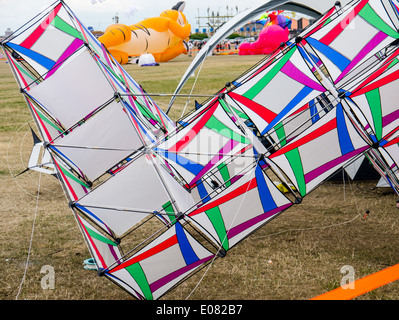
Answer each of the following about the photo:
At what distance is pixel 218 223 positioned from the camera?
496 cm

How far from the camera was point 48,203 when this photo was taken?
329 inches

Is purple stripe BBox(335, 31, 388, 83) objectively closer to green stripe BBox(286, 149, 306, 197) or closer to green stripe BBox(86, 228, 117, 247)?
green stripe BBox(286, 149, 306, 197)

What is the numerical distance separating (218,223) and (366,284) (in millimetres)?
1728

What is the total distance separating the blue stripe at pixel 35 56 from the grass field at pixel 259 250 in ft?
7.73

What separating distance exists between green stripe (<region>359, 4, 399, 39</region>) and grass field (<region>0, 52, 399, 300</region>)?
2.60 m

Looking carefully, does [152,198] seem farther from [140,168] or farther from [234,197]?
[234,197]

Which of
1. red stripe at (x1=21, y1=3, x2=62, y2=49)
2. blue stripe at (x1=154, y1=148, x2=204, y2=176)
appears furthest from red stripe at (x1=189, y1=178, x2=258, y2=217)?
red stripe at (x1=21, y1=3, x2=62, y2=49)

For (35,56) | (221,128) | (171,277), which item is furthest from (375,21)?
(35,56)

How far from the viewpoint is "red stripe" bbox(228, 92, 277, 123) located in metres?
5.17

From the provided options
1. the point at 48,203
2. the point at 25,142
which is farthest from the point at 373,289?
the point at 25,142

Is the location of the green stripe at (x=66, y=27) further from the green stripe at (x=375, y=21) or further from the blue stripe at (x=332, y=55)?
the green stripe at (x=375, y=21)

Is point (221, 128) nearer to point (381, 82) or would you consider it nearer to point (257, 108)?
point (257, 108)

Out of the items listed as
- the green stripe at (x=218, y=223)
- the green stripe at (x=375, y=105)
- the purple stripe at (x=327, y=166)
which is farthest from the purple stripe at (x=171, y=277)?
the green stripe at (x=375, y=105)

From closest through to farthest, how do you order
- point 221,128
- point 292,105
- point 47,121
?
1. point 292,105
2. point 221,128
3. point 47,121
